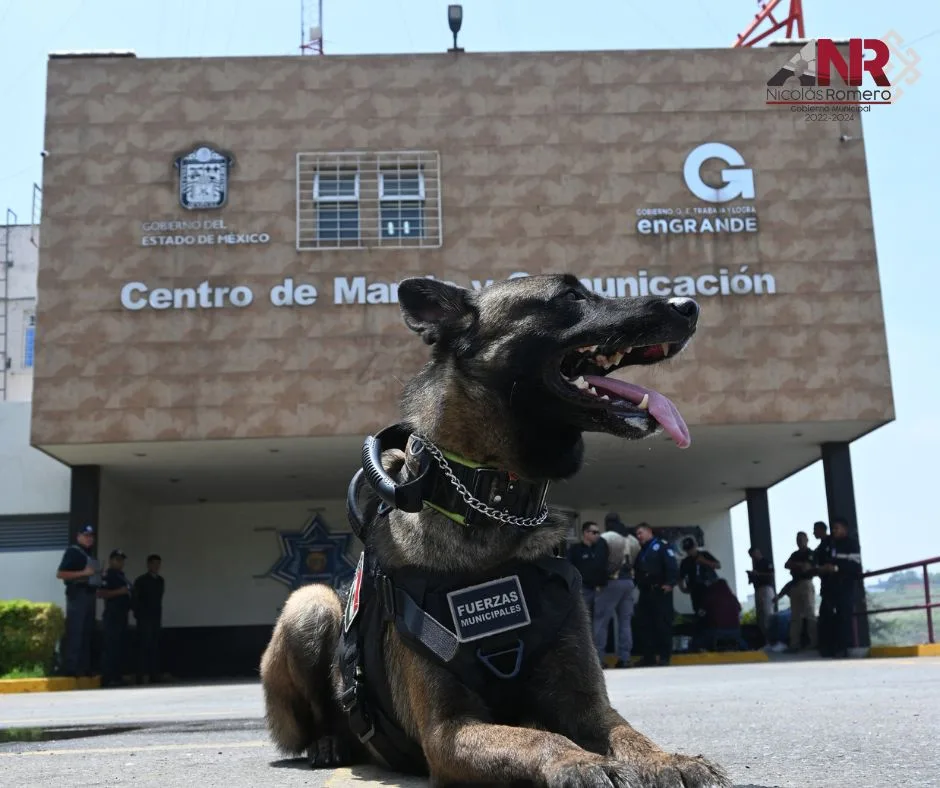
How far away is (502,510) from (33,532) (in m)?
19.6

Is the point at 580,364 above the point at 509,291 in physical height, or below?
below

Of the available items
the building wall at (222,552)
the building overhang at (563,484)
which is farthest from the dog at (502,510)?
the building wall at (222,552)

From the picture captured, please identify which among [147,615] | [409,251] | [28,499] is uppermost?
[409,251]

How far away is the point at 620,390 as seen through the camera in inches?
115

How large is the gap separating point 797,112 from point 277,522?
14.6 m

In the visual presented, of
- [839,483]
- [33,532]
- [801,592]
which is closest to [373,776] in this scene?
[839,483]

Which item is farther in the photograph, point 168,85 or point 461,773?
point 168,85

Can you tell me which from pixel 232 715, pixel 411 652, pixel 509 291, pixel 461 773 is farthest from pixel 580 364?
pixel 232 715

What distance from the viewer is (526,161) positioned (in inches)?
689

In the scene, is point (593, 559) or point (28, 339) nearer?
point (593, 559)

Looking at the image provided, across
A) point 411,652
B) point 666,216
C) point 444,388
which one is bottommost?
point 411,652

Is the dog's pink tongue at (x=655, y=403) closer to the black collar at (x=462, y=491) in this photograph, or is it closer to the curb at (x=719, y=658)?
the black collar at (x=462, y=491)

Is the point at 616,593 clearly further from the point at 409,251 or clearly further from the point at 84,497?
the point at 84,497

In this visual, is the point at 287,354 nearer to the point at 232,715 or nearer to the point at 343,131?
the point at 343,131
